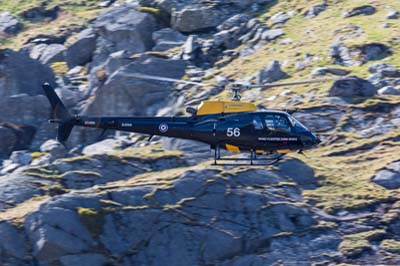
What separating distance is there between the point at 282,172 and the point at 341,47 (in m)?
12.9

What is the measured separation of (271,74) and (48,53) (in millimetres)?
15408

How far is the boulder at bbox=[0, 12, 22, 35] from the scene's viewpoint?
247 feet

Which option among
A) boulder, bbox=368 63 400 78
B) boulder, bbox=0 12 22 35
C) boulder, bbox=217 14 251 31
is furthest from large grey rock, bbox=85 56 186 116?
boulder, bbox=0 12 22 35

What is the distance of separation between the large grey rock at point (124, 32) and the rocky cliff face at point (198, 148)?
84 mm

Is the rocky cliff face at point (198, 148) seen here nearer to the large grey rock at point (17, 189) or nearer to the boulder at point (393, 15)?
the large grey rock at point (17, 189)

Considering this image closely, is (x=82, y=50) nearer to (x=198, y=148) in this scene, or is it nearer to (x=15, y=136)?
(x=15, y=136)

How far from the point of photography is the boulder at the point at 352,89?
56.4 meters

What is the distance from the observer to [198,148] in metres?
52.6

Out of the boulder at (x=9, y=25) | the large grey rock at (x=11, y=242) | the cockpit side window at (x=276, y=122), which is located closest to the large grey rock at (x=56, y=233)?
the large grey rock at (x=11, y=242)

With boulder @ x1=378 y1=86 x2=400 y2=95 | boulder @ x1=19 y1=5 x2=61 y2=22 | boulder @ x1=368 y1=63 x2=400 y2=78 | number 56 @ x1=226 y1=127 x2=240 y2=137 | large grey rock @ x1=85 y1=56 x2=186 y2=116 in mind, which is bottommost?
boulder @ x1=19 y1=5 x2=61 y2=22

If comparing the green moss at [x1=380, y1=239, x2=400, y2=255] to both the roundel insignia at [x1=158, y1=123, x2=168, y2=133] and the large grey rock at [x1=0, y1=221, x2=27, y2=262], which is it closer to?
the roundel insignia at [x1=158, y1=123, x2=168, y2=133]

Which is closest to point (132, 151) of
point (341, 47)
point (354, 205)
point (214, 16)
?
point (354, 205)

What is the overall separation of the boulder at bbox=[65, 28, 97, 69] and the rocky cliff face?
0.08 metres

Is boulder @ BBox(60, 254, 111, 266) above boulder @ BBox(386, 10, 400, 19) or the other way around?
the other way around
